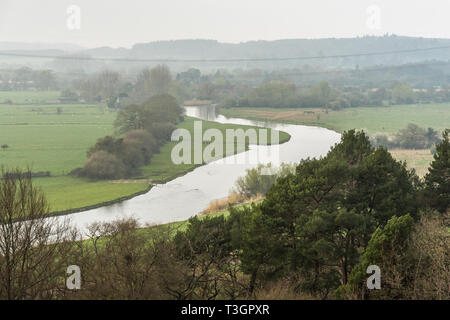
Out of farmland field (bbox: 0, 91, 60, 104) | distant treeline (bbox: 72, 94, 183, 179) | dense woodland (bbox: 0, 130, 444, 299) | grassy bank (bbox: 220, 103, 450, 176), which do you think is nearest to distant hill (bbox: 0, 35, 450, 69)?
farmland field (bbox: 0, 91, 60, 104)

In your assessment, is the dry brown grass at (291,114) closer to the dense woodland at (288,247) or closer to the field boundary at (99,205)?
the field boundary at (99,205)

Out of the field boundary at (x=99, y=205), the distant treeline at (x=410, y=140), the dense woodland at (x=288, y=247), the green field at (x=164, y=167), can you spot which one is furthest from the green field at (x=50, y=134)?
the distant treeline at (x=410, y=140)

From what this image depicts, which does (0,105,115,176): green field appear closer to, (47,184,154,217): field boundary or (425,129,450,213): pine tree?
(47,184,154,217): field boundary

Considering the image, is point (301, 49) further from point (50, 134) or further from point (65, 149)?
point (65, 149)

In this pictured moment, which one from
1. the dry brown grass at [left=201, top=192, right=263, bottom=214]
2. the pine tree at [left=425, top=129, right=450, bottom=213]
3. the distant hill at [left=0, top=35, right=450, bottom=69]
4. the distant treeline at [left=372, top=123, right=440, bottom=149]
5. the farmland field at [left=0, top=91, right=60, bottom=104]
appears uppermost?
the distant hill at [left=0, top=35, right=450, bottom=69]

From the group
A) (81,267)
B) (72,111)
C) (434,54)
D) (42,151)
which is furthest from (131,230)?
(434,54)

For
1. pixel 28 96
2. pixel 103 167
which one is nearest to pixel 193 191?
pixel 103 167

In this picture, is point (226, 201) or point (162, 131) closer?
point (226, 201)

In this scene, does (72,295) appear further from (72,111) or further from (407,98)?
(407,98)
